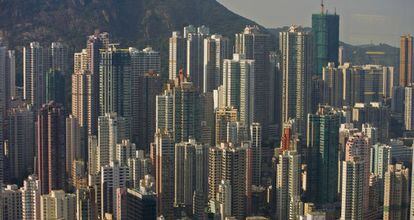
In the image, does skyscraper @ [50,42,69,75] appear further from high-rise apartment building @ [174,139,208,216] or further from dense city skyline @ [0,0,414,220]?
high-rise apartment building @ [174,139,208,216]

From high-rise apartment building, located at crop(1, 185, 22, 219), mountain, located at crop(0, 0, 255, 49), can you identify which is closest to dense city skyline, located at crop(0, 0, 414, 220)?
high-rise apartment building, located at crop(1, 185, 22, 219)

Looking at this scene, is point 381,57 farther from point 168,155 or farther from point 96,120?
point 96,120

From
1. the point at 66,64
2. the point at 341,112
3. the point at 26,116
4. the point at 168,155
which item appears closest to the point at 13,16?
the point at 66,64

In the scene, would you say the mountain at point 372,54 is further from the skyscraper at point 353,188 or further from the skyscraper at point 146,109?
the skyscraper at point 146,109

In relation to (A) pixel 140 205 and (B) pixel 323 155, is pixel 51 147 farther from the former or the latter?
(B) pixel 323 155

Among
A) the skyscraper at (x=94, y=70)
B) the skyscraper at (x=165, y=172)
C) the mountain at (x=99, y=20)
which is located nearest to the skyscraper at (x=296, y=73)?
the mountain at (x=99, y=20)

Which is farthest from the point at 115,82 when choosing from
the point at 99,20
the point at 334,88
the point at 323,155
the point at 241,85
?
the point at 323,155
